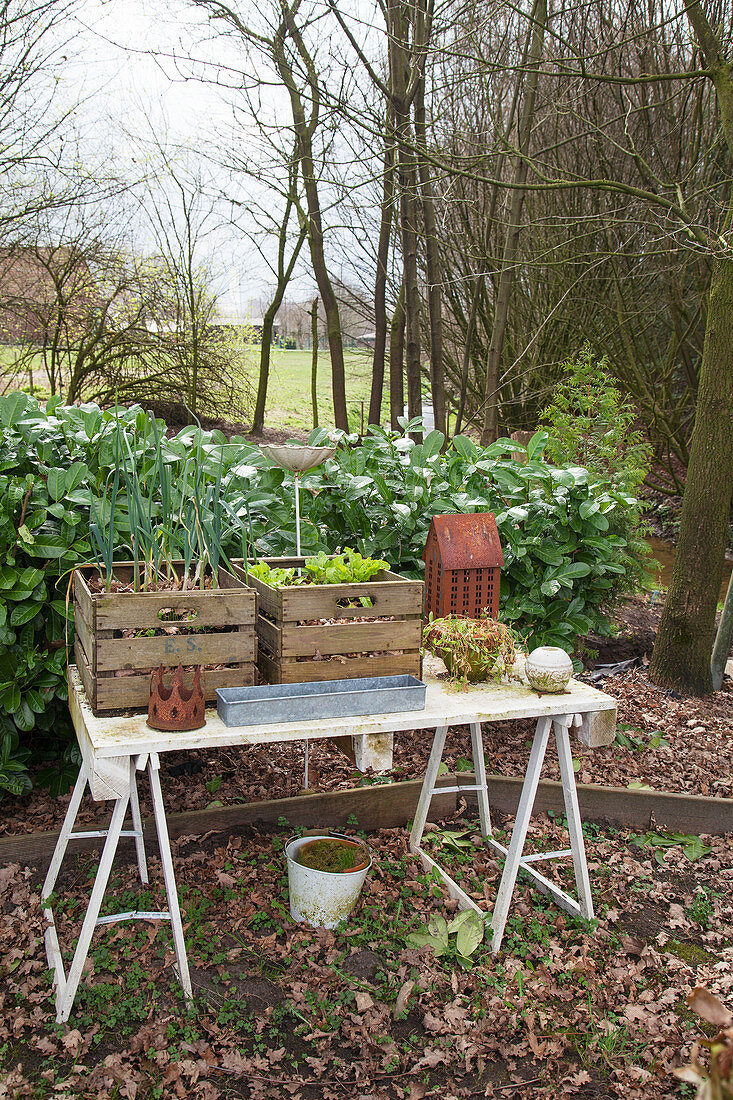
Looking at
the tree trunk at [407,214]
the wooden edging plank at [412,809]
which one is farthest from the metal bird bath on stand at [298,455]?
the tree trunk at [407,214]

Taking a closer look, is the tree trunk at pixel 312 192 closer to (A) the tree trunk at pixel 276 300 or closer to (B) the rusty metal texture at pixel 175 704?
(A) the tree trunk at pixel 276 300

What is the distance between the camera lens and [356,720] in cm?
212

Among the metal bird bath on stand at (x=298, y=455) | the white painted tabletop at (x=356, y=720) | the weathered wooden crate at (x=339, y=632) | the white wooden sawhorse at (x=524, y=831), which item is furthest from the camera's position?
the metal bird bath on stand at (x=298, y=455)

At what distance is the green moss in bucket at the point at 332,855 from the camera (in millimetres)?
2680

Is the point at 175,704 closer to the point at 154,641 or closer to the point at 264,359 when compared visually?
the point at 154,641

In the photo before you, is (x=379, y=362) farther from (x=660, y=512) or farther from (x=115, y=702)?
(x=115, y=702)

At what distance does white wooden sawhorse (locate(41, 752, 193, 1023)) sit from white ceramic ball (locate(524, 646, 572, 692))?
109cm

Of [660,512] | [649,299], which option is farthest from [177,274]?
[660,512]

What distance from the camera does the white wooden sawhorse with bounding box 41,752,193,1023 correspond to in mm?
2109

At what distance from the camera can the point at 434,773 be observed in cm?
293

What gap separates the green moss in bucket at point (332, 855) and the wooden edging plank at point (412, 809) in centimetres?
37

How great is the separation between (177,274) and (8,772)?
8874mm

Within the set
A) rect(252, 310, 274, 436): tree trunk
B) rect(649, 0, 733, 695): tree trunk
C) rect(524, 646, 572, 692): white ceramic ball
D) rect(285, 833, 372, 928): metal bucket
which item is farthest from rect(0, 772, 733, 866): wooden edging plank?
rect(252, 310, 274, 436): tree trunk

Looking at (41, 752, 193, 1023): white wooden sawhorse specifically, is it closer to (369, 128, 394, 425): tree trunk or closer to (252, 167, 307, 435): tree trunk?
(369, 128, 394, 425): tree trunk
